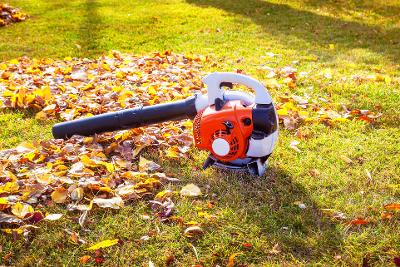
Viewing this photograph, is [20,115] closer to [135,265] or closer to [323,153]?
[135,265]

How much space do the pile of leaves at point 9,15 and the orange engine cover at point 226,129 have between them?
30.7 feet

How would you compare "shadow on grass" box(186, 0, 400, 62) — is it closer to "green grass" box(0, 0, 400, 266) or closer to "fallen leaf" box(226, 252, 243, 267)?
"green grass" box(0, 0, 400, 266)

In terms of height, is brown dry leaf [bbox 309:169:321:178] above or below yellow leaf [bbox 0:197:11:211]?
below

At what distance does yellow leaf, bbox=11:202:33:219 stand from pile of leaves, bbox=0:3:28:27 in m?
9.16

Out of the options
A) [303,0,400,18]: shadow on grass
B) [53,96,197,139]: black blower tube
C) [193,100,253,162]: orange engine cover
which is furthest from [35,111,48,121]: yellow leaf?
[303,0,400,18]: shadow on grass

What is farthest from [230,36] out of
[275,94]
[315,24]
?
[275,94]

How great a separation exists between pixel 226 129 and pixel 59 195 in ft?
4.63

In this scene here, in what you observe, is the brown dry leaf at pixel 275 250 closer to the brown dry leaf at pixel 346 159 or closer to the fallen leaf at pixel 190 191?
the fallen leaf at pixel 190 191

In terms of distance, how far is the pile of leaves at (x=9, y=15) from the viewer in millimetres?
11367

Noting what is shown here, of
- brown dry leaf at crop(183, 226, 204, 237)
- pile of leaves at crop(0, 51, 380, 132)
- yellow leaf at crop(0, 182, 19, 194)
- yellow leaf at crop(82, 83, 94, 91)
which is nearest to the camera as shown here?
brown dry leaf at crop(183, 226, 204, 237)

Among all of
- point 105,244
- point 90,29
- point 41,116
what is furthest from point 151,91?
point 90,29

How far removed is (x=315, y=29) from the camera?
9.83 meters

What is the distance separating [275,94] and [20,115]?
10.2 ft

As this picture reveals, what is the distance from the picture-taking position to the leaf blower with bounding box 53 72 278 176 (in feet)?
11.5
